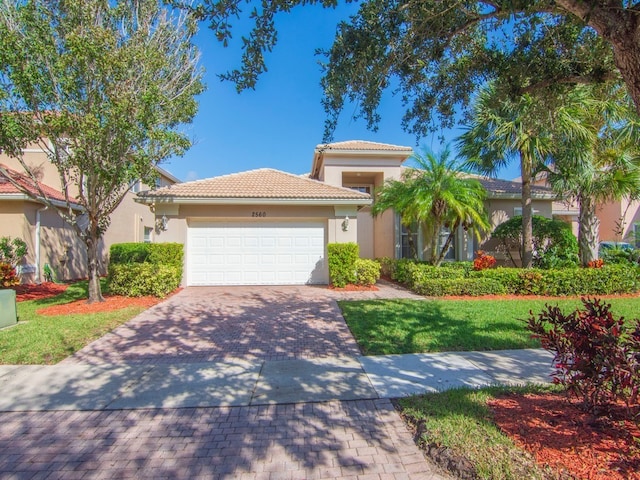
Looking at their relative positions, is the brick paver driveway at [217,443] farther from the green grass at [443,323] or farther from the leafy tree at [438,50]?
the leafy tree at [438,50]

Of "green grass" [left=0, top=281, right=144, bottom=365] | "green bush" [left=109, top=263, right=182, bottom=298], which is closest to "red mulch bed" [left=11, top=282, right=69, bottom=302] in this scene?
"green grass" [left=0, top=281, right=144, bottom=365]

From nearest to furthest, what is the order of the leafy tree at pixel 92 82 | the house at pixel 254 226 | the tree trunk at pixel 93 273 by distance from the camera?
the leafy tree at pixel 92 82, the tree trunk at pixel 93 273, the house at pixel 254 226

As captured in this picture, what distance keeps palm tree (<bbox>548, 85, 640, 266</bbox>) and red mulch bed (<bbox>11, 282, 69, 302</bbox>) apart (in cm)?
1694

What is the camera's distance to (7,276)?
36.1ft

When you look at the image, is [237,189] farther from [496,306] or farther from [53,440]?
[53,440]

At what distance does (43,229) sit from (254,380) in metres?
13.2

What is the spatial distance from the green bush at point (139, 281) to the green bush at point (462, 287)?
7.94 metres

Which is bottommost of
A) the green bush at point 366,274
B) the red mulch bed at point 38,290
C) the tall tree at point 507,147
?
the red mulch bed at point 38,290

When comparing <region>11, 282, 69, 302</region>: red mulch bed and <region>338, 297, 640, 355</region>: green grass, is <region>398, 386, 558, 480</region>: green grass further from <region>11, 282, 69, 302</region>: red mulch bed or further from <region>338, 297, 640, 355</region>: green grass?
<region>11, 282, 69, 302</region>: red mulch bed

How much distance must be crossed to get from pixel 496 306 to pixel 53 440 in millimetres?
9105

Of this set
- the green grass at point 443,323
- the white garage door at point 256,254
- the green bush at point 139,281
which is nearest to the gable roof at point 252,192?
the white garage door at point 256,254

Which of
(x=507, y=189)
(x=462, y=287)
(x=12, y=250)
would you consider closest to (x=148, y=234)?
(x=12, y=250)

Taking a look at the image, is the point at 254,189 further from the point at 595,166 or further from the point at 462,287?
the point at 595,166

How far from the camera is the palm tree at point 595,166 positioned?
10.9 meters
